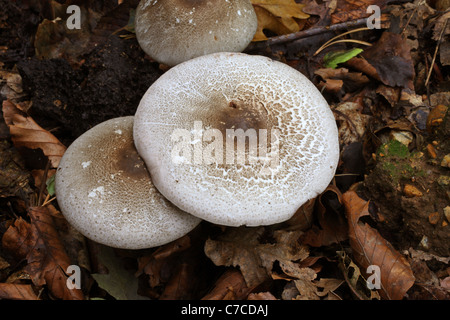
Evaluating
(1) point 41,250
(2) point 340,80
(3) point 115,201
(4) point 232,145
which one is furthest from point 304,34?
(1) point 41,250

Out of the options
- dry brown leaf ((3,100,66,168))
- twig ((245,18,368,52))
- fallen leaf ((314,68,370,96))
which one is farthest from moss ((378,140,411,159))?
dry brown leaf ((3,100,66,168))

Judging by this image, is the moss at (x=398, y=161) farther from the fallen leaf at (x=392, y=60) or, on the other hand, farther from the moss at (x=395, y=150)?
the fallen leaf at (x=392, y=60)

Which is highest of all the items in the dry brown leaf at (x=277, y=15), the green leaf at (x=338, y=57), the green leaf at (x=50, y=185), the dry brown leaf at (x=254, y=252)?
the dry brown leaf at (x=277, y=15)

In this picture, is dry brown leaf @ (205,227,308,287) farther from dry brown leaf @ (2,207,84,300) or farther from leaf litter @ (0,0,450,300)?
dry brown leaf @ (2,207,84,300)

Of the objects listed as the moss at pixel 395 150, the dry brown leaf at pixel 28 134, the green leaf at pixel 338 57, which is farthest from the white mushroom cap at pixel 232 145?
the dry brown leaf at pixel 28 134

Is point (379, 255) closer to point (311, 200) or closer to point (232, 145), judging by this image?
point (311, 200)

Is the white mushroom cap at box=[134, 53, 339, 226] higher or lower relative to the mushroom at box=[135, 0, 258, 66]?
lower

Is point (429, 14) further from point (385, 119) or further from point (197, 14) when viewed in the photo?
point (197, 14)
